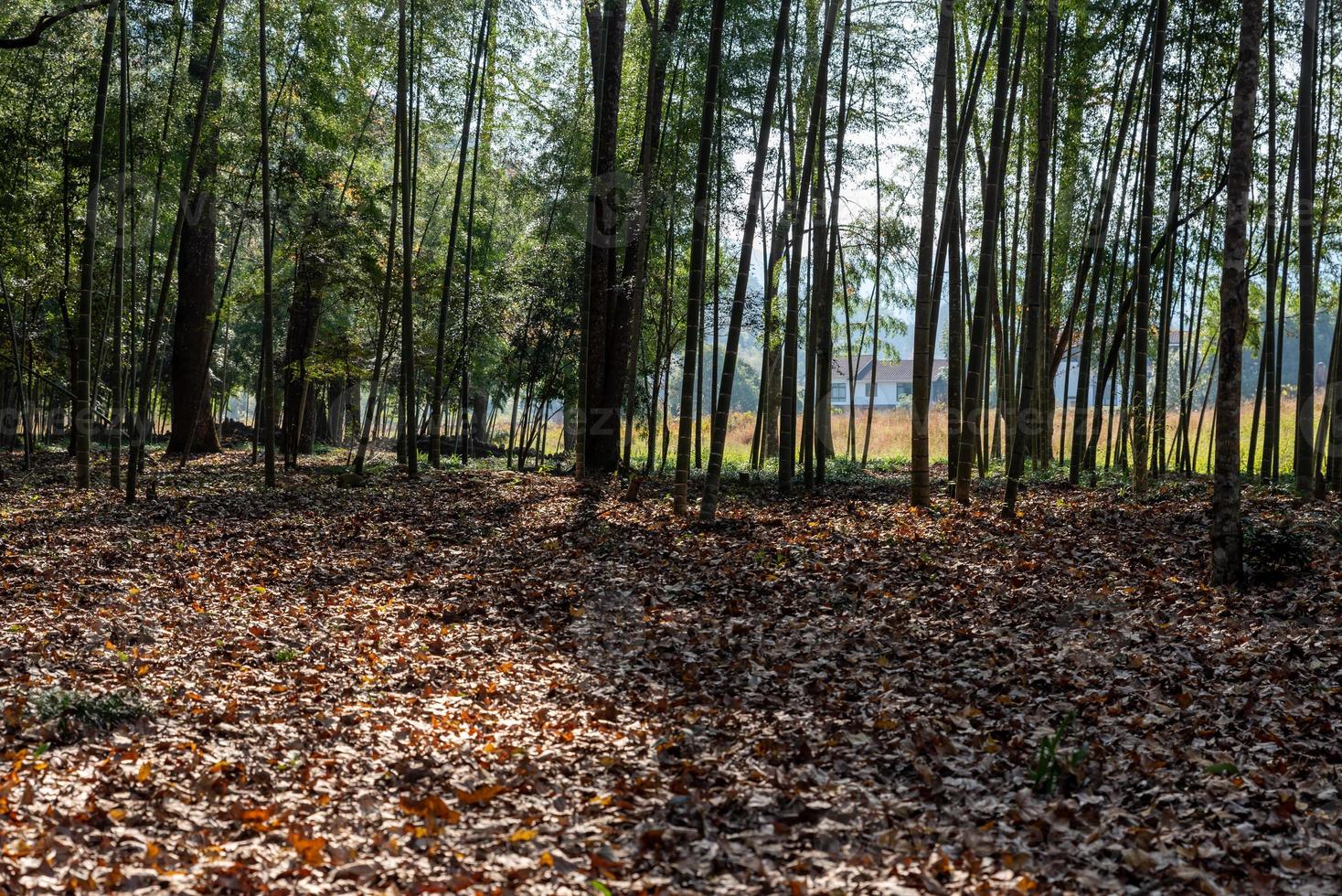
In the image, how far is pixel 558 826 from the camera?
3402 millimetres

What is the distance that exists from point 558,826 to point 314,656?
2483 mm

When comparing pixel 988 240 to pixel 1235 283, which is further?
pixel 988 240

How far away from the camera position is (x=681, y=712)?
180 inches

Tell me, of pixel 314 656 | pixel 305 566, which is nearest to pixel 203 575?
pixel 305 566

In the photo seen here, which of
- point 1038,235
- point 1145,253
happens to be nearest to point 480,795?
point 1038,235

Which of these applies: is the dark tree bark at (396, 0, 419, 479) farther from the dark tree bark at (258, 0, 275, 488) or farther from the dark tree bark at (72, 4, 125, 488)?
the dark tree bark at (72, 4, 125, 488)

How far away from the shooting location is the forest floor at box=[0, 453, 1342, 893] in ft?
10.3

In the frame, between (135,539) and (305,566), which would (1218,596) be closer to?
(305,566)

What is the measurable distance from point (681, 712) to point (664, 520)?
15.8 ft

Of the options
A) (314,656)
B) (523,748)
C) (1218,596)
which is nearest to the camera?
(523,748)

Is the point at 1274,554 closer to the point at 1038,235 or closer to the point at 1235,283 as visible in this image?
the point at 1235,283

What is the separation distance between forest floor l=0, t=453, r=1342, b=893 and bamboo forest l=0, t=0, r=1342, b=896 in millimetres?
29

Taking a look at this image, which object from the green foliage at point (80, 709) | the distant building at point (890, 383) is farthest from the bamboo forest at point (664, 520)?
the distant building at point (890, 383)

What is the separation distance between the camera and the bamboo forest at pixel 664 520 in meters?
3.41
